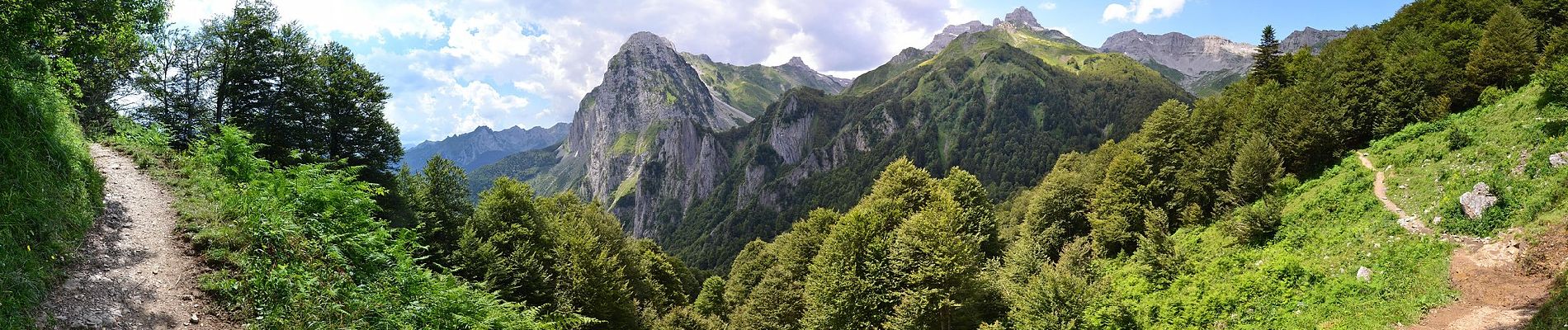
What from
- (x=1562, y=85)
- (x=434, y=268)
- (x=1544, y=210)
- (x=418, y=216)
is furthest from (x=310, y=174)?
(x=1562, y=85)

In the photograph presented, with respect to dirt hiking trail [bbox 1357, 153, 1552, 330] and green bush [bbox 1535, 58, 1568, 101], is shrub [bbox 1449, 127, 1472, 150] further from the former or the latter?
dirt hiking trail [bbox 1357, 153, 1552, 330]

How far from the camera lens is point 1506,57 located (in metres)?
26.1

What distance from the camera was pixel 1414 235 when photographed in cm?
1970

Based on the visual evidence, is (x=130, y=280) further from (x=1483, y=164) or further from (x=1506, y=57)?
(x=1506, y=57)

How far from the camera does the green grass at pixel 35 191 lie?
27.1ft

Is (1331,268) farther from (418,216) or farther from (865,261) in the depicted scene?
(418,216)

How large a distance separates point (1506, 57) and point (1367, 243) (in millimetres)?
16168

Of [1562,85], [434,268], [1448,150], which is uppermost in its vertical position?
[1562,85]

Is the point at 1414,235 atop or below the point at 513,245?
atop

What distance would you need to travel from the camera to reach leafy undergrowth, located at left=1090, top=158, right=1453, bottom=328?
17.8 m

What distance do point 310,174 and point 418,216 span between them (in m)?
12.6

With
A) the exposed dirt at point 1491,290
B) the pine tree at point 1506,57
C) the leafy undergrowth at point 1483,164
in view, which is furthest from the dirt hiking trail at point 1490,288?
the pine tree at point 1506,57

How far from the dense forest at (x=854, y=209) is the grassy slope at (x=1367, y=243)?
4.4 inches

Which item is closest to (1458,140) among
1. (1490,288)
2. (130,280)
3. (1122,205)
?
(1490,288)
